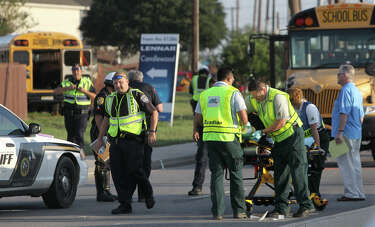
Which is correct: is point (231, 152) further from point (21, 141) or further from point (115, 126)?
point (21, 141)

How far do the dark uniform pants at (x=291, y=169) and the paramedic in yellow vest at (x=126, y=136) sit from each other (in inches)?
64.9

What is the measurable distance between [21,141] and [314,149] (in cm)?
368

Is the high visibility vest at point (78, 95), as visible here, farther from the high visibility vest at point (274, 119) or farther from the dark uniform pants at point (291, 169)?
the dark uniform pants at point (291, 169)

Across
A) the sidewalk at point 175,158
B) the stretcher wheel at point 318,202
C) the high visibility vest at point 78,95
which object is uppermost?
the high visibility vest at point 78,95

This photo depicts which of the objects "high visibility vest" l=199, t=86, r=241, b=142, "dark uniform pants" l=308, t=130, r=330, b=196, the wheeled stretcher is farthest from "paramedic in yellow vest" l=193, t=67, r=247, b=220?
"dark uniform pants" l=308, t=130, r=330, b=196

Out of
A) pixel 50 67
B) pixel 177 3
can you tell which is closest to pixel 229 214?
pixel 50 67

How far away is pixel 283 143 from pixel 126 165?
2005 millimetres

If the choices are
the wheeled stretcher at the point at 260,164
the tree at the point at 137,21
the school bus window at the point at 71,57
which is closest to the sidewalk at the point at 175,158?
the wheeled stretcher at the point at 260,164

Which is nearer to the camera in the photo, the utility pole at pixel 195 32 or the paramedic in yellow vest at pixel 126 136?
the paramedic in yellow vest at pixel 126 136

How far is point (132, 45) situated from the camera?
70688 mm

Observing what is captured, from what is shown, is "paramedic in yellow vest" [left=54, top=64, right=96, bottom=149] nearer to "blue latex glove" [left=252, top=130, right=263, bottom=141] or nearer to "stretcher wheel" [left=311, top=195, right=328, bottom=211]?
"blue latex glove" [left=252, top=130, right=263, bottom=141]

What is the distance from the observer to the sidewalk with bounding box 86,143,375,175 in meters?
17.7

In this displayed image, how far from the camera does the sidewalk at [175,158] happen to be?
17.7 metres

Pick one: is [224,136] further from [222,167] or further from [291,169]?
[291,169]
